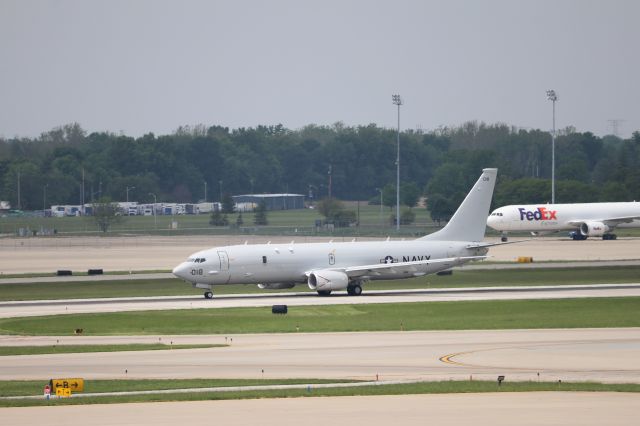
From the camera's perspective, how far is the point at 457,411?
99.7 ft

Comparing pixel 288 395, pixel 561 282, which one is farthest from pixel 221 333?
pixel 561 282

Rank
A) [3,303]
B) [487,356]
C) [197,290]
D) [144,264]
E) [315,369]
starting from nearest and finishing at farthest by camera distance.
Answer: [315,369], [487,356], [3,303], [197,290], [144,264]

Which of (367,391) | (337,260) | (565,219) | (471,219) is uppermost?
(471,219)

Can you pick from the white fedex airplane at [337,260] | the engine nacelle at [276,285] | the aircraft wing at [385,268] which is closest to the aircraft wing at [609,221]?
the white fedex airplane at [337,260]

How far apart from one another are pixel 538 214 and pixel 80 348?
301 ft

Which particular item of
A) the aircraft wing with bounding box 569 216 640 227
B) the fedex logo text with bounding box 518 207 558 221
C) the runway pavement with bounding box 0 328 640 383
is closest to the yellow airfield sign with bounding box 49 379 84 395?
the runway pavement with bounding box 0 328 640 383

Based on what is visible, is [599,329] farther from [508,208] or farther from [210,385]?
[508,208]

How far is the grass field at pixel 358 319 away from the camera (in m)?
53.4

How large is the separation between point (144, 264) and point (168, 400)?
7660cm

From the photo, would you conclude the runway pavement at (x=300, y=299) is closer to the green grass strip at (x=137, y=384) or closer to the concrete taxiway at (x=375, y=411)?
the green grass strip at (x=137, y=384)

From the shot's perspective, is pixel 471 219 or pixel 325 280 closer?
pixel 325 280

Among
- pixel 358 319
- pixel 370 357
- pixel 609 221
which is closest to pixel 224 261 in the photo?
pixel 358 319

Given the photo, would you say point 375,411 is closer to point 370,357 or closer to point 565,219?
point 370,357

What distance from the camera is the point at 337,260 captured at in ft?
240
